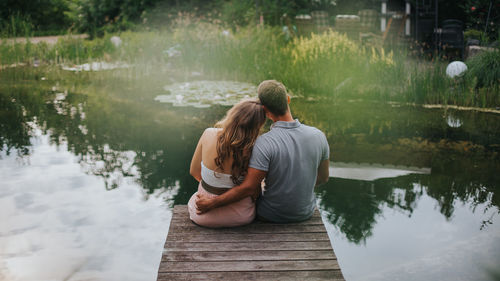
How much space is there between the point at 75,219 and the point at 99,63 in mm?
8643

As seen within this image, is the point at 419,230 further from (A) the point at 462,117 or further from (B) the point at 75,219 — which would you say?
(A) the point at 462,117

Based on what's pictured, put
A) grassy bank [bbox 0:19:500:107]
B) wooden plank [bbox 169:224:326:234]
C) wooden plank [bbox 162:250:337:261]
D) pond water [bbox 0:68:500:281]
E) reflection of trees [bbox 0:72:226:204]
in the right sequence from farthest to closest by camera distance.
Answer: grassy bank [bbox 0:19:500:107] → reflection of trees [bbox 0:72:226:204] → pond water [bbox 0:68:500:281] → wooden plank [bbox 169:224:326:234] → wooden plank [bbox 162:250:337:261]

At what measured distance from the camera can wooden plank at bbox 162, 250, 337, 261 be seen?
2.36 meters

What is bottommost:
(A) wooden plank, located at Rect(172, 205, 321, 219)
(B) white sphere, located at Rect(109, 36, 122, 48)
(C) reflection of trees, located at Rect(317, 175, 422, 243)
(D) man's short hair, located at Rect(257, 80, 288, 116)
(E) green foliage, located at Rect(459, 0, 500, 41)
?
(C) reflection of trees, located at Rect(317, 175, 422, 243)

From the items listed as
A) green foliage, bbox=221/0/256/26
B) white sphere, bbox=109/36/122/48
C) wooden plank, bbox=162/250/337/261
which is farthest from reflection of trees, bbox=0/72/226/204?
green foliage, bbox=221/0/256/26

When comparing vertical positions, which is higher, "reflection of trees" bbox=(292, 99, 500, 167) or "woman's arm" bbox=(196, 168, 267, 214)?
"woman's arm" bbox=(196, 168, 267, 214)

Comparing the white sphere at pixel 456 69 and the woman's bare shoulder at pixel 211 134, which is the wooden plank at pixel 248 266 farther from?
the white sphere at pixel 456 69

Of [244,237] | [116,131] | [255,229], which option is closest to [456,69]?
[116,131]

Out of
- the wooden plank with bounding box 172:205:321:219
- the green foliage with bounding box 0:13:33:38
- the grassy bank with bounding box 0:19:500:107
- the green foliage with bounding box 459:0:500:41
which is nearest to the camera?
the wooden plank with bounding box 172:205:321:219

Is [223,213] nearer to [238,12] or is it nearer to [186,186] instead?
[186,186]

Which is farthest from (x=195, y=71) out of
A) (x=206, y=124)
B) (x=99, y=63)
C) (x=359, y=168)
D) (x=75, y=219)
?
(x=75, y=219)

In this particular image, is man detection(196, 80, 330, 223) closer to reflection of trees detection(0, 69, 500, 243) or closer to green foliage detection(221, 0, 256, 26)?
reflection of trees detection(0, 69, 500, 243)

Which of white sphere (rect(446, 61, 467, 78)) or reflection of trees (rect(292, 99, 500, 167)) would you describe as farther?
white sphere (rect(446, 61, 467, 78))

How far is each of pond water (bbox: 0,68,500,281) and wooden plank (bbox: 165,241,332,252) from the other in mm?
903
